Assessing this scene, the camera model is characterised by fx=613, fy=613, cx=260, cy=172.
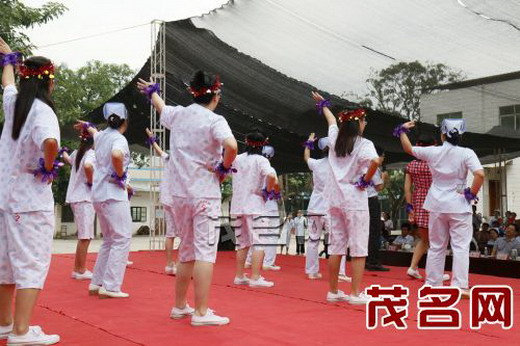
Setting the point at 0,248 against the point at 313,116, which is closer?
the point at 0,248

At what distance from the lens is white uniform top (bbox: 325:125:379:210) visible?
4.71 metres

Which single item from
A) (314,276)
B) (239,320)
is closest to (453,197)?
(314,276)

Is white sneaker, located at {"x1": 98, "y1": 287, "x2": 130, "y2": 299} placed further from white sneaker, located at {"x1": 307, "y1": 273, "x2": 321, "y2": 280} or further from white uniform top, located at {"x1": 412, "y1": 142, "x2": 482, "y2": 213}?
white uniform top, located at {"x1": 412, "y1": 142, "x2": 482, "y2": 213}

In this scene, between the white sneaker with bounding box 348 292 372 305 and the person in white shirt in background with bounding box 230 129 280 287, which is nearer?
the white sneaker with bounding box 348 292 372 305

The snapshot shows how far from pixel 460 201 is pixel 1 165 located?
3.56 metres

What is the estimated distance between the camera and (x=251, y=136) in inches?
238

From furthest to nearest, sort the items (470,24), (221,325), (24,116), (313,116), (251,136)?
(313,116)
(470,24)
(251,136)
(221,325)
(24,116)

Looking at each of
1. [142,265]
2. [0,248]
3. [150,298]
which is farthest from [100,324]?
[142,265]

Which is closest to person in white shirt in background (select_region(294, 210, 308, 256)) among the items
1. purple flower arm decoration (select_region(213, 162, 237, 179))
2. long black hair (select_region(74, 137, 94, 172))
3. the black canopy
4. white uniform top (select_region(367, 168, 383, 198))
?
the black canopy

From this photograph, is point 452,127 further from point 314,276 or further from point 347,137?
point 314,276

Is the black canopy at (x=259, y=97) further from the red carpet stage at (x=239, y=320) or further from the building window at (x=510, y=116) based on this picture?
the red carpet stage at (x=239, y=320)

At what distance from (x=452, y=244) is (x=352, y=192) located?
3.65 ft

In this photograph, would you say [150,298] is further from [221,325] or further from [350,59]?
[350,59]

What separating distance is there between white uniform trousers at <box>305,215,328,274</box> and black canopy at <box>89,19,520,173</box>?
202cm
